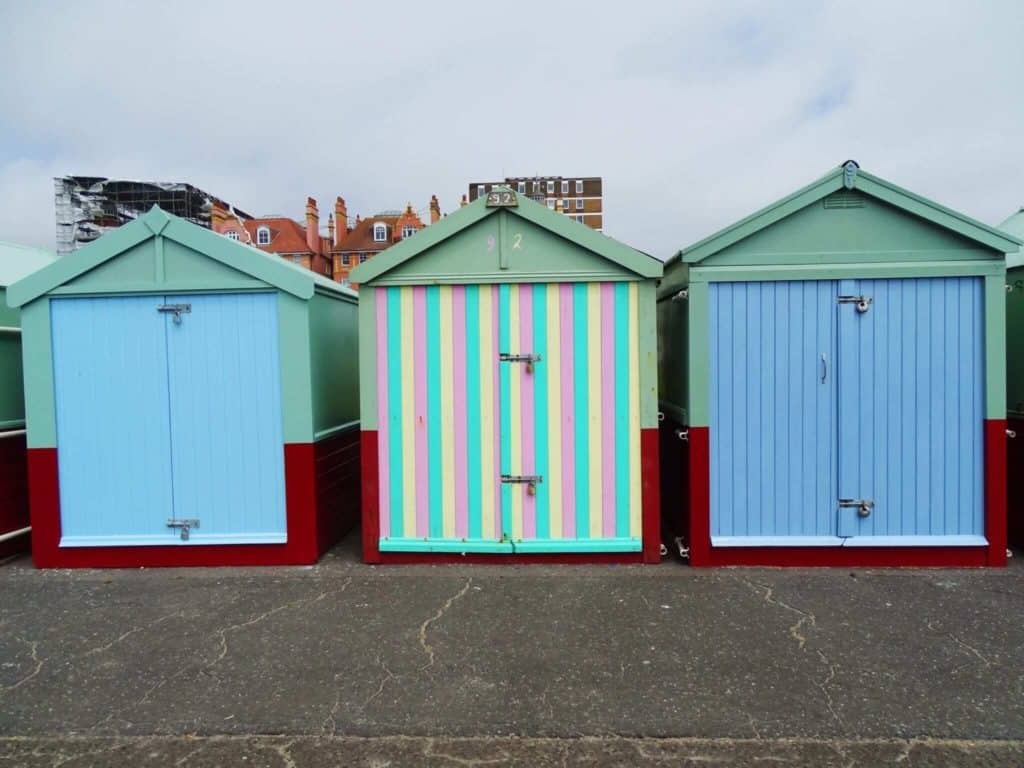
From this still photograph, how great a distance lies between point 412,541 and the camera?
545 centimetres

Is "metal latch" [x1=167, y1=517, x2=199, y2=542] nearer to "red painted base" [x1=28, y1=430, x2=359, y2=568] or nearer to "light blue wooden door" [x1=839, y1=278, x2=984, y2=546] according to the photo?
"red painted base" [x1=28, y1=430, x2=359, y2=568]

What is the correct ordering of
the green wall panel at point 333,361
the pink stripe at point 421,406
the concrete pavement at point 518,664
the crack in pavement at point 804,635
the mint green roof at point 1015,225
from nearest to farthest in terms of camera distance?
the concrete pavement at point 518,664 < the crack in pavement at point 804,635 < the pink stripe at point 421,406 < the green wall panel at point 333,361 < the mint green roof at point 1015,225

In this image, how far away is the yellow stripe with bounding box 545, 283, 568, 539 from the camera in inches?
210

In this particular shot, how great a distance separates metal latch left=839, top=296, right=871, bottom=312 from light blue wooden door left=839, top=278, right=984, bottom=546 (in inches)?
1.1

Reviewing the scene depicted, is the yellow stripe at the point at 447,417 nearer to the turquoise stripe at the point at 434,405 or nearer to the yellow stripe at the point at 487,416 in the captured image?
the turquoise stripe at the point at 434,405

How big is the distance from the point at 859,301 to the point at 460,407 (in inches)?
128

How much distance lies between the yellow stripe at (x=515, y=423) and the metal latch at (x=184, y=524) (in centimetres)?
266

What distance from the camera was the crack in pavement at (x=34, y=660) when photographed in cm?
355

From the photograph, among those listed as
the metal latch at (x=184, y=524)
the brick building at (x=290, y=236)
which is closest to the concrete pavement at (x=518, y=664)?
the metal latch at (x=184, y=524)

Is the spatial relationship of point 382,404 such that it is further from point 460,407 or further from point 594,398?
point 594,398

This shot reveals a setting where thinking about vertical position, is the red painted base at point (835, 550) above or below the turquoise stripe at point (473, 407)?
below

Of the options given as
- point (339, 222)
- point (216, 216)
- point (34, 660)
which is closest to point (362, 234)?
point (339, 222)

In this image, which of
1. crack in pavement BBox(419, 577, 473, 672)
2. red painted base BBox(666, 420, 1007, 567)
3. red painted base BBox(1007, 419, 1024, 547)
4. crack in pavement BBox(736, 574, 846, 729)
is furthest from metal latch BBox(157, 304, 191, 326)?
red painted base BBox(1007, 419, 1024, 547)

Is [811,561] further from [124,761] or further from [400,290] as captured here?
[124,761]
